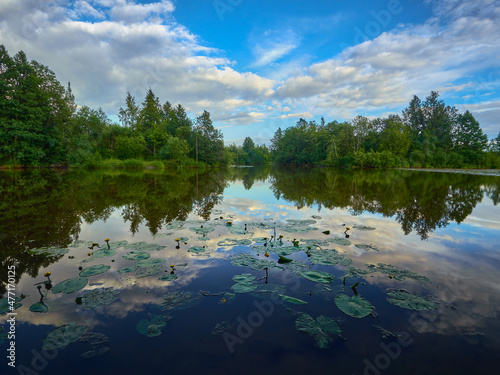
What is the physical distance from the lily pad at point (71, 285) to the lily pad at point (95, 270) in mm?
→ 188

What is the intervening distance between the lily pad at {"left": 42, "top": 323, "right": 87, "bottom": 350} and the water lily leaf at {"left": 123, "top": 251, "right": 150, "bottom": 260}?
2243 mm

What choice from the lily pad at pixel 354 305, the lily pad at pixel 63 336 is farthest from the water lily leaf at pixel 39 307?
the lily pad at pixel 354 305

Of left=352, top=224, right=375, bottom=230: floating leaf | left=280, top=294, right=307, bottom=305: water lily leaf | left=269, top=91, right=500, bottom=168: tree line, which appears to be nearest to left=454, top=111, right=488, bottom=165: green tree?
left=269, top=91, right=500, bottom=168: tree line

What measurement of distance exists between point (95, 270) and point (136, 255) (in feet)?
2.91

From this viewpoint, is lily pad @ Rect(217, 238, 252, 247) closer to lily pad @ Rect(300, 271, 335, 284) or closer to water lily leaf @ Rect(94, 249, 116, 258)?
lily pad @ Rect(300, 271, 335, 284)

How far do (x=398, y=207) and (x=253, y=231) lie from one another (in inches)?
324

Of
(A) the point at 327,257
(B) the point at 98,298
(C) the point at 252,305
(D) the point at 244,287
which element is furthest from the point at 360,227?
(B) the point at 98,298

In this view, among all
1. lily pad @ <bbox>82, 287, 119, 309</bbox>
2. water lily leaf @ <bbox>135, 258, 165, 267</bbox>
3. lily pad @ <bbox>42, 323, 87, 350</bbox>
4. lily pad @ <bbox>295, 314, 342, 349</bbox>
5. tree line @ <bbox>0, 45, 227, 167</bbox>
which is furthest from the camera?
tree line @ <bbox>0, 45, 227, 167</bbox>

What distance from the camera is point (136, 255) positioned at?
18.0 feet

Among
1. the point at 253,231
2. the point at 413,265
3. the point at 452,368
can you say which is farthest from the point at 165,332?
the point at 413,265

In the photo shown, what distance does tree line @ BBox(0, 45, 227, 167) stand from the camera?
33.7 m

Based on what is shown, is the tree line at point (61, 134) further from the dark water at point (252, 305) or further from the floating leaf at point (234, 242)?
the floating leaf at point (234, 242)

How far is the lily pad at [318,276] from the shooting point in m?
4.49

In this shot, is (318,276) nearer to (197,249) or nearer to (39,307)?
(197,249)
